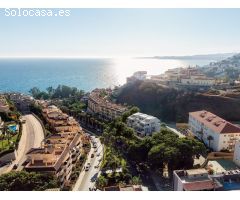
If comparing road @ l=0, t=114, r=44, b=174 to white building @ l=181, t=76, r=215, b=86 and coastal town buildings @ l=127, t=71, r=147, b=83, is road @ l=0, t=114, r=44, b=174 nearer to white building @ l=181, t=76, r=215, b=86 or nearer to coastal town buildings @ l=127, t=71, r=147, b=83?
coastal town buildings @ l=127, t=71, r=147, b=83

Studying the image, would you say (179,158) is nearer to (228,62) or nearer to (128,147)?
(128,147)

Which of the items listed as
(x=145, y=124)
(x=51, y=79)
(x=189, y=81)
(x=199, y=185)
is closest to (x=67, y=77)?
(x=51, y=79)

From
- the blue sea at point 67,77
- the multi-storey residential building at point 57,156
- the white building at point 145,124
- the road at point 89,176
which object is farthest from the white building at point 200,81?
the blue sea at point 67,77

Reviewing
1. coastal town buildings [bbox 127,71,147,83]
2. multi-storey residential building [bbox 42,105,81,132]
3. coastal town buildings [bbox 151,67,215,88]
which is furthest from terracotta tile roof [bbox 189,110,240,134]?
coastal town buildings [bbox 127,71,147,83]

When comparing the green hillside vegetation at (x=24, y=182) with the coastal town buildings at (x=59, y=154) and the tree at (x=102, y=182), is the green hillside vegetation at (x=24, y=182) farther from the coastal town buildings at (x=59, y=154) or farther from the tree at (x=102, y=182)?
the tree at (x=102, y=182)

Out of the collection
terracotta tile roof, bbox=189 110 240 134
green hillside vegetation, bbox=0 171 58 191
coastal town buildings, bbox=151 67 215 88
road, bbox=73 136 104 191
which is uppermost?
coastal town buildings, bbox=151 67 215 88

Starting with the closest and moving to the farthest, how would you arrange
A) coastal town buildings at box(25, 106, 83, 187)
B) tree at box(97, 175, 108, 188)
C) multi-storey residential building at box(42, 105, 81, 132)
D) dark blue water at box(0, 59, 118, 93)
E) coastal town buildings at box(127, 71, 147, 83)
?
tree at box(97, 175, 108, 188), coastal town buildings at box(25, 106, 83, 187), multi-storey residential building at box(42, 105, 81, 132), coastal town buildings at box(127, 71, 147, 83), dark blue water at box(0, 59, 118, 93)

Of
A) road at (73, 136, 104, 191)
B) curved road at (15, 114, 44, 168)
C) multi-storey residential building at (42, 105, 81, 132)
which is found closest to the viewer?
road at (73, 136, 104, 191)
